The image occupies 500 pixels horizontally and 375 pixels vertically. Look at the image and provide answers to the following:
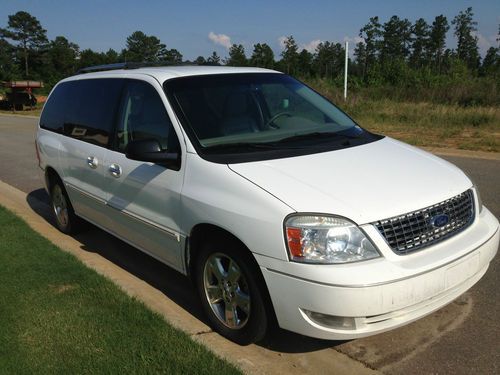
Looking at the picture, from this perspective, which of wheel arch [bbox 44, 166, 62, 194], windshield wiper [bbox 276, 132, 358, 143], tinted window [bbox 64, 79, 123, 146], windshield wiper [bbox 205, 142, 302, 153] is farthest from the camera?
wheel arch [bbox 44, 166, 62, 194]

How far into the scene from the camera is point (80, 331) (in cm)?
343

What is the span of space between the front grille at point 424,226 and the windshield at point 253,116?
0.91 meters

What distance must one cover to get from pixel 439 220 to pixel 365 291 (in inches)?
27.7

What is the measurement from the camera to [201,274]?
11.5 feet

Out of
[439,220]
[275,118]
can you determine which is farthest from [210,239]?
[439,220]

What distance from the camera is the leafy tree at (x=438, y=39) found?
303 ft

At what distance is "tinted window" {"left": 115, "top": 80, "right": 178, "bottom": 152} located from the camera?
3805 mm

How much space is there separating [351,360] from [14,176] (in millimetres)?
8536

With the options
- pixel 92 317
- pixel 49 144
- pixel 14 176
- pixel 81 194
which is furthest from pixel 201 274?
pixel 14 176

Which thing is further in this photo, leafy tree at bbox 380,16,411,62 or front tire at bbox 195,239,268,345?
leafy tree at bbox 380,16,411,62

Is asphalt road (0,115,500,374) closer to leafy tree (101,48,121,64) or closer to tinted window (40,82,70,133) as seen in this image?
tinted window (40,82,70,133)

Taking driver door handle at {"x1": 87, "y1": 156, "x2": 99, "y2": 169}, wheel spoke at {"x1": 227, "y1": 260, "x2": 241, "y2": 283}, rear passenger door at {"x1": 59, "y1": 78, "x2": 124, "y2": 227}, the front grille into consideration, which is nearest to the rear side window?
rear passenger door at {"x1": 59, "y1": 78, "x2": 124, "y2": 227}

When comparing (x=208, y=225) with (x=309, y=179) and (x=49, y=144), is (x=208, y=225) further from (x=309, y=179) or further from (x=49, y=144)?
(x=49, y=144)

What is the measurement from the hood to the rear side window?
1851mm
